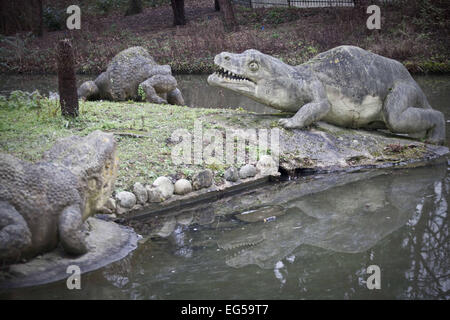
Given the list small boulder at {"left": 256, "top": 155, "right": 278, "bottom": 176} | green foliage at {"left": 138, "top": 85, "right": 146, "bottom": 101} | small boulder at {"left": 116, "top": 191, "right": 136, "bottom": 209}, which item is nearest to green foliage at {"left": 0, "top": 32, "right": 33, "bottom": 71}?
green foliage at {"left": 138, "top": 85, "right": 146, "bottom": 101}

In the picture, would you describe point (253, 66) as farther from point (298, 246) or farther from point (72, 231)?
point (72, 231)

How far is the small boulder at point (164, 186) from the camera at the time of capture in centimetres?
579

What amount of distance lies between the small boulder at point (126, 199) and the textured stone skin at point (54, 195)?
63 centimetres

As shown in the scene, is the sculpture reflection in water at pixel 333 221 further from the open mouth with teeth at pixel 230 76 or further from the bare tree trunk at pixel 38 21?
the bare tree trunk at pixel 38 21

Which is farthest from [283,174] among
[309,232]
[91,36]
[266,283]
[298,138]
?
[91,36]

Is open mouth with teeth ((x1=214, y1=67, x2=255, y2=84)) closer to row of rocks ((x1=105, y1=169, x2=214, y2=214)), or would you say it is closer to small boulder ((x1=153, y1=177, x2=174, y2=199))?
row of rocks ((x1=105, y1=169, x2=214, y2=214))

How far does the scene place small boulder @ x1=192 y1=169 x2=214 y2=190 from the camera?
609 cm

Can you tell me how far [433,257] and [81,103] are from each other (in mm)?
6740

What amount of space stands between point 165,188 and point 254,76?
263 cm

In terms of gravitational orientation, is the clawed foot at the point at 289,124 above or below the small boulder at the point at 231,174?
above

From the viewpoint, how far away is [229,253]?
4.70m

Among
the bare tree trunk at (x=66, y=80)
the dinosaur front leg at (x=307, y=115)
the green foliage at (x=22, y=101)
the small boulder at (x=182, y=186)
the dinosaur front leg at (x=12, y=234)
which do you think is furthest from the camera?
the green foliage at (x=22, y=101)

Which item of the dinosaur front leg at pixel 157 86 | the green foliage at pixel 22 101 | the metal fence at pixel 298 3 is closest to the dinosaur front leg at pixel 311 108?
the dinosaur front leg at pixel 157 86

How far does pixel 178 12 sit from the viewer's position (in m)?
23.6
